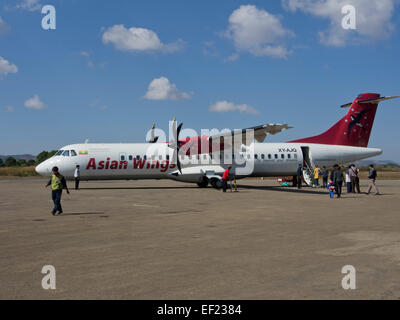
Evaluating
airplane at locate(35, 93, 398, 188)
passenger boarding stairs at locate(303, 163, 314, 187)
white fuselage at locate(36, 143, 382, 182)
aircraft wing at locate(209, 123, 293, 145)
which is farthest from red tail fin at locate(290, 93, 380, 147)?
aircraft wing at locate(209, 123, 293, 145)

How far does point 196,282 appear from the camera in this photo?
17.2 feet

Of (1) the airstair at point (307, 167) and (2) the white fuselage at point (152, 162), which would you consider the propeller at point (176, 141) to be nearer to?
(2) the white fuselage at point (152, 162)

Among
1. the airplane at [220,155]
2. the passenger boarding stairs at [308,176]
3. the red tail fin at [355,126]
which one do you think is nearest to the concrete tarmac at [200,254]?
the airplane at [220,155]

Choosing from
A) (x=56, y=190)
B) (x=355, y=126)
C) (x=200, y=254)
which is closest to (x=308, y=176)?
(x=355, y=126)

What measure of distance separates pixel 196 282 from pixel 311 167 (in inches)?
982

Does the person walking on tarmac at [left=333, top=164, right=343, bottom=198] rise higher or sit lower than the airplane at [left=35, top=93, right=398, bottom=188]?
lower

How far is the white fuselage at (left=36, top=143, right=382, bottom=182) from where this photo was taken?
2508 centimetres

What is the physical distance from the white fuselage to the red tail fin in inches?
157

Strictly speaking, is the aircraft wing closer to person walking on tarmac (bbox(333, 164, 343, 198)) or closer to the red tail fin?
person walking on tarmac (bbox(333, 164, 343, 198))

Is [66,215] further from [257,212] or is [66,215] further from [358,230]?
[358,230]

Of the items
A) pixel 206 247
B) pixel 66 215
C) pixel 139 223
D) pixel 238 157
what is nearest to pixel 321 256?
pixel 206 247

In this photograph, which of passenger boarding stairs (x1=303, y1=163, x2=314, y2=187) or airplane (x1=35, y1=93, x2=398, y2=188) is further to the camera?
passenger boarding stairs (x1=303, y1=163, x2=314, y2=187)

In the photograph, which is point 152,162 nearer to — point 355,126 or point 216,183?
point 216,183

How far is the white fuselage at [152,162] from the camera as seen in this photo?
25078 millimetres
